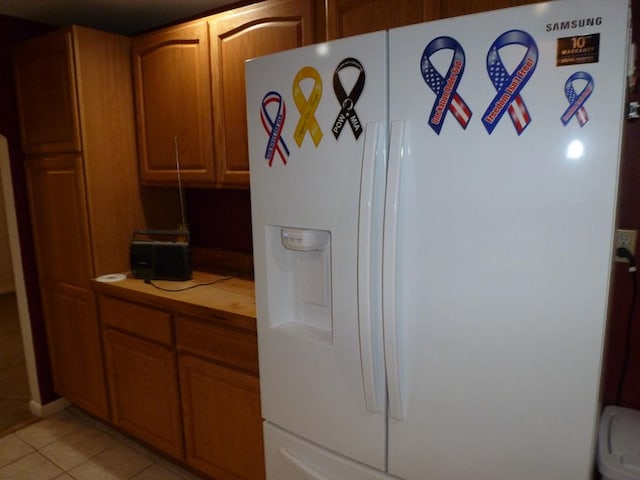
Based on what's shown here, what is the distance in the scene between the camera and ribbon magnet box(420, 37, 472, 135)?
0.93 m

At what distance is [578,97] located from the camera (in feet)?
2.72

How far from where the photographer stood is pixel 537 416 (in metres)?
0.94

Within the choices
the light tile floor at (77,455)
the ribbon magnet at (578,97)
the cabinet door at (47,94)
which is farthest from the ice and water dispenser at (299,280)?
the cabinet door at (47,94)

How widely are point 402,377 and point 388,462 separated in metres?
0.27

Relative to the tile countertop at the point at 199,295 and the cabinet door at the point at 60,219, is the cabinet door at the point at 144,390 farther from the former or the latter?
the cabinet door at the point at 60,219

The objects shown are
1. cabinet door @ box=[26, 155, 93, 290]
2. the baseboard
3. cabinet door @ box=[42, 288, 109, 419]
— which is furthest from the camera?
the baseboard

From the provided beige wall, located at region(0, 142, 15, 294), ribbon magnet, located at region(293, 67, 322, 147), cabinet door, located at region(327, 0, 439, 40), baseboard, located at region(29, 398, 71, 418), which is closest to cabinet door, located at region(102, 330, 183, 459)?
baseboard, located at region(29, 398, 71, 418)

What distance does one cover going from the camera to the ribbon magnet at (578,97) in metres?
0.82

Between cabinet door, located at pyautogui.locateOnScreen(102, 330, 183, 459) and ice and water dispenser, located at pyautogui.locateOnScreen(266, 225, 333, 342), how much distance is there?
0.91m

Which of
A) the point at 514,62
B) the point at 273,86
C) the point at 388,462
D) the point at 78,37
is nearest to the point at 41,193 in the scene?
the point at 78,37

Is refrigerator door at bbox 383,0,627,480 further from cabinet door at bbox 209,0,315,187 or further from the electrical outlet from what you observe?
cabinet door at bbox 209,0,315,187

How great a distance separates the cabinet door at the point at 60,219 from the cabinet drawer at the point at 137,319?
0.67ft

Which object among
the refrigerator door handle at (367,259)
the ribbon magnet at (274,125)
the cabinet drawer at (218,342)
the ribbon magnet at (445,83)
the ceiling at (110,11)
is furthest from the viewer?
the ceiling at (110,11)

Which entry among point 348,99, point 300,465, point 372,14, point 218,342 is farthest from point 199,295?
point 372,14
